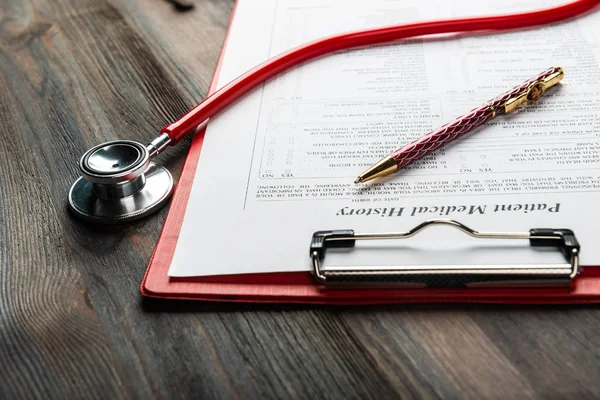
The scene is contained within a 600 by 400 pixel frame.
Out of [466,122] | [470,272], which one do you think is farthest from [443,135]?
[470,272]

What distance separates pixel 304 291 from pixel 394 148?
0.62 feet

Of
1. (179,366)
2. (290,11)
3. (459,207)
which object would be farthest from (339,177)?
(290,11)

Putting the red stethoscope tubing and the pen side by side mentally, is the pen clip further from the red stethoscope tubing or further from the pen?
the red stethoscope tubing

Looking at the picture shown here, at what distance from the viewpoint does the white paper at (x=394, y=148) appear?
515 mm

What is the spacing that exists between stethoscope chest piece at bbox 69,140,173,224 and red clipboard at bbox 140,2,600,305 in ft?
0.20

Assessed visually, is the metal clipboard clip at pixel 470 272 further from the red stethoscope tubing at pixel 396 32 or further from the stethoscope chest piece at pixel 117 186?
the red stethoscope tubing at pixel 396 32

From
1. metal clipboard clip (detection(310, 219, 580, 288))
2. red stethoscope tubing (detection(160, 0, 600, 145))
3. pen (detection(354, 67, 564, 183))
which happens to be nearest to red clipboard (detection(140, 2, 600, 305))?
metal clipboard clip (detection(310, 219, 580, 288))

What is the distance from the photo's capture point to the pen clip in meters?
0.64

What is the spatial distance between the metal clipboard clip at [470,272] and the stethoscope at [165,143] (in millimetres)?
182

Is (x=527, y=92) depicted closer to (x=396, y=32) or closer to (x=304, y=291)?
(x=396, y=32)

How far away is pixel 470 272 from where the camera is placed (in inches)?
18.5

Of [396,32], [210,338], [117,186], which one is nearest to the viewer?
[210,338]

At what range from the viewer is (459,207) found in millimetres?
534

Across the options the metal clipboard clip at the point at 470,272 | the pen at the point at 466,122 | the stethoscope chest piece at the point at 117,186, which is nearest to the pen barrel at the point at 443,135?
the pen at the point at 466,122
